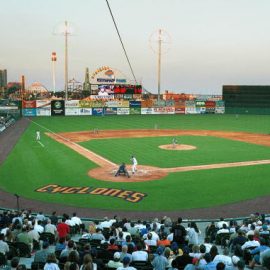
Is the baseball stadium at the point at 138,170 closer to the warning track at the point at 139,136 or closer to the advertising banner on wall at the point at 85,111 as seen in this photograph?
the warning track at the point at 139,136

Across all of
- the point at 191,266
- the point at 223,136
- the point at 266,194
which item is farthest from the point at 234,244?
the point at 223,136

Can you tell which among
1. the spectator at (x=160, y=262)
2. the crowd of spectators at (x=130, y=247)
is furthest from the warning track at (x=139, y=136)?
the spectator at (x=160, y=262)

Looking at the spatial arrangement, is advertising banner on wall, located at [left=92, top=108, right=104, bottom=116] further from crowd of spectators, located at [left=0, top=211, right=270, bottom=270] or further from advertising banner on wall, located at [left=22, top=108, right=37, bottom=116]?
crowd of spectators, located at [left=0, top=211, right=270, bottom=270]

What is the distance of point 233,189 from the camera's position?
22.4m

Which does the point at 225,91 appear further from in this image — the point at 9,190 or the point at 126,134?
the point at 9,190

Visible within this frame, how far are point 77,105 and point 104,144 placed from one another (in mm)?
38020

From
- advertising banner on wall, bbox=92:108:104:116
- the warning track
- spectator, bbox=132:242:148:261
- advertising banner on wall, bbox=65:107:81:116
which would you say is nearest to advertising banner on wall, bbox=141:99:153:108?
advertising banner on wall, bbox=92:108:104:116

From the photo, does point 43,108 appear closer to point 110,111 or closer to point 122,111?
point 110,111

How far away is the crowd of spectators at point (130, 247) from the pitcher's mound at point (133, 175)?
Answer: 9.83 metres

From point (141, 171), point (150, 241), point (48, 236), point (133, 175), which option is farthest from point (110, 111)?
point (150, 241)

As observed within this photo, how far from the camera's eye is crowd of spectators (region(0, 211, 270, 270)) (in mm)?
8788

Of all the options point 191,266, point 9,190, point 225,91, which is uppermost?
point 225,91

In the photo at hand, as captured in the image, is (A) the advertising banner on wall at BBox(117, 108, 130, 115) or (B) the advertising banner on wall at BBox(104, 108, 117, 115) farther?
(A) the advertising banner on wall at BBox(117, 108, 130, 115)

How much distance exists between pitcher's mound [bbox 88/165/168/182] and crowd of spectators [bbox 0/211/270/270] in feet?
32.3
